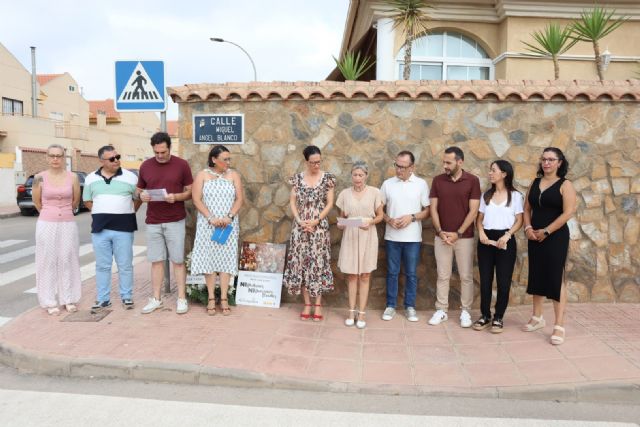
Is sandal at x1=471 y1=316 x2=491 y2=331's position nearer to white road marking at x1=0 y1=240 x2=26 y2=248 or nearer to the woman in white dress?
the woman in white dress

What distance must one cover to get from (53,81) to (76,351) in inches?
1540

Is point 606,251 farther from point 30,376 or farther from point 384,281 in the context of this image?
point 30,376

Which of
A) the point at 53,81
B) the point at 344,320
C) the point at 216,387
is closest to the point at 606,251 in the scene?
the point at 344,320

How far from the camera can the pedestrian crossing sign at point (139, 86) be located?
603cm

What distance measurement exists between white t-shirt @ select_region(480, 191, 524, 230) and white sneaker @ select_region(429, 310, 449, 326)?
109 cm

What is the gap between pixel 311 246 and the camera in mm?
5566

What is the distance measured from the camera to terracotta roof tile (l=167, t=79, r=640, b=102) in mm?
5809

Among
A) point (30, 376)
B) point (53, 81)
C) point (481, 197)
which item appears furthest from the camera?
point (53, 81)

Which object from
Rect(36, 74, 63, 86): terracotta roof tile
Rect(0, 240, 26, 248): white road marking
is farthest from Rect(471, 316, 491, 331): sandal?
Rect(36, 74, 63, 86): terracotta roof tile

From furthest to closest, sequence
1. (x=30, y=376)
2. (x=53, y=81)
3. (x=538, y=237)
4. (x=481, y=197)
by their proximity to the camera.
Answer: (x=53, y=81) < (x=481, y=197) < (x=538, y=237) < (x=30, y=376)

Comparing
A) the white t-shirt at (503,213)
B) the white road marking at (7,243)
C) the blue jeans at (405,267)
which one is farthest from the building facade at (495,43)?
the white road marking at (7,243)

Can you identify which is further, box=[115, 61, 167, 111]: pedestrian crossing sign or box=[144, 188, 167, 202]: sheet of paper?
box=[115, 61, 167, 111]: pedestrian crossing sign

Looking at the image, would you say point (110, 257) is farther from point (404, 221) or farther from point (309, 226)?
point (404, 221)

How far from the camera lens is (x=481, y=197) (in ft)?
17.8
